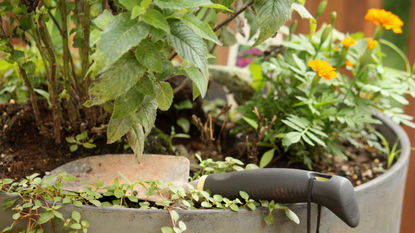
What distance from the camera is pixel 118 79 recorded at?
1.58 feet

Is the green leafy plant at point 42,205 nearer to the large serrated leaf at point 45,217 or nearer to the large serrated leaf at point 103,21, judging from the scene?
the large serrated leaf at point 45,217

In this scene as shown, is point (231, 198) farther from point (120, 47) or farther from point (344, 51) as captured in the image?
point (344, 51)

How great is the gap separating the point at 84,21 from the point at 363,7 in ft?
4.69

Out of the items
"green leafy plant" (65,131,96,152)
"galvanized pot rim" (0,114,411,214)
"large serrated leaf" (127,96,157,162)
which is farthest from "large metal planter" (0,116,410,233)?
"green leafy plant" (65,131,96,152)

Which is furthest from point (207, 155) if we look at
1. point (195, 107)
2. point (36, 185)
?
point (36, 185)

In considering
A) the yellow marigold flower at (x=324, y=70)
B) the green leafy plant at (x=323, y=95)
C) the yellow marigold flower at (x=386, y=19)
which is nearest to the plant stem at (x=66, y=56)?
the green leafy plant at (x=323, y=95)

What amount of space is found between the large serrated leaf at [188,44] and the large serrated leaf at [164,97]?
10cm

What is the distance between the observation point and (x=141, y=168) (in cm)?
78

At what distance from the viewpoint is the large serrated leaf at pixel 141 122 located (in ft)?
1.91

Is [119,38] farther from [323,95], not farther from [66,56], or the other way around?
[323,95]

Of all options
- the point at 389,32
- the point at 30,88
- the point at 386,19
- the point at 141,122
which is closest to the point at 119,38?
the point at 141,122

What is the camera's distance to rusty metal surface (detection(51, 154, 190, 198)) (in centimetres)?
74

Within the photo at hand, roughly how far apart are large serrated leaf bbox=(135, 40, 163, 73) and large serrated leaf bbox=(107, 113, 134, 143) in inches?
5.7

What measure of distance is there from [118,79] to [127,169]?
1.15 ft
